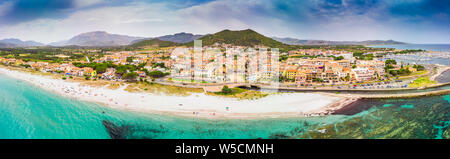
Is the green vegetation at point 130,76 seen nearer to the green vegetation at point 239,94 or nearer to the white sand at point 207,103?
the white sand at point 207,103

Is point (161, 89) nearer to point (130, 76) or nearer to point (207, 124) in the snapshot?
point (130, 76)

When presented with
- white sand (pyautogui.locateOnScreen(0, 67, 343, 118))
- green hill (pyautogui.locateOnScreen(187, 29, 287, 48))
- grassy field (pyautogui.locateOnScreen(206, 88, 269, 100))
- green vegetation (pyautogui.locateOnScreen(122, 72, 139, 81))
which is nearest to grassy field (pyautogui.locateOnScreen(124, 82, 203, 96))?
white sand (pyautogui.locateOnScreen(0, 67, 343, 118))

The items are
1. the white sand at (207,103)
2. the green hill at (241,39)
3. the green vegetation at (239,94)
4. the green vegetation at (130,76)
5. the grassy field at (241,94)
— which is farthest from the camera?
the green hill at (241,39)

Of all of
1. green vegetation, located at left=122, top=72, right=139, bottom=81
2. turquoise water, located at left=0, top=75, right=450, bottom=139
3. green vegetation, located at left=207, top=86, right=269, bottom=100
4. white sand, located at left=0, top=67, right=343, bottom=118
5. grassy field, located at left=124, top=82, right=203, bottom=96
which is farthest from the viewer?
green vegetation, located at left=122, top=72, right=139, bottom=81

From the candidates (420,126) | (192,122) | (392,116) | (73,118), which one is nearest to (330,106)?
(392,116)

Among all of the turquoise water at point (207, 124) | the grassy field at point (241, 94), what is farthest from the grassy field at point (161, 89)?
the turquoise water at point (207, 124)

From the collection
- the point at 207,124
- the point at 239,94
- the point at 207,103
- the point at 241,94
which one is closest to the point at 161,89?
the point at 207,103

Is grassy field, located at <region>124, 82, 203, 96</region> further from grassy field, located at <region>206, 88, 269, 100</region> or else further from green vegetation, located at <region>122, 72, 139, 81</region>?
green vegetation, located at <region>122, 72, 139, 81</region>
